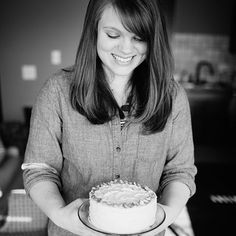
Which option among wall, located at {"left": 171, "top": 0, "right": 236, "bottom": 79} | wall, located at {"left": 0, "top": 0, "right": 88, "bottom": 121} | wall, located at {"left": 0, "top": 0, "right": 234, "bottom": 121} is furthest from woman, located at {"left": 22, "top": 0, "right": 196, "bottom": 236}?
wall, located at {"left": 171, "top": 0, "right": 236, "bottom": 79}

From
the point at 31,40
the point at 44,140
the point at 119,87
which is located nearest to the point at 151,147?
the point at 119,87

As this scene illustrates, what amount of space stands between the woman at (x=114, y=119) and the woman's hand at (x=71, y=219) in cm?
3

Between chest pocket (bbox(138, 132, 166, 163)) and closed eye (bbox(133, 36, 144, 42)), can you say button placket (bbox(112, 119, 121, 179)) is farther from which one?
closed eye (bbox(133, 36, 144, 42))

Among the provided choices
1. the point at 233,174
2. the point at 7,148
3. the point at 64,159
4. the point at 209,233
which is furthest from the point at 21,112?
the point at 233,174

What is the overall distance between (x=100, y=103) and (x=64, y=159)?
0.20 meters

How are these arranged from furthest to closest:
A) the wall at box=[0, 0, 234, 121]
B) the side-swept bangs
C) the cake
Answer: the wall at box=[0, 0, 234, 121], the side-swept bangs, the cake

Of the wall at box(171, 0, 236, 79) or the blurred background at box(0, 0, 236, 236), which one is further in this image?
the wall at box(171, 0, 236, 79)

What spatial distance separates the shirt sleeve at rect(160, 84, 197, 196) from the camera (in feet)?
3.40

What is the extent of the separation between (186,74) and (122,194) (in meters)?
4.06

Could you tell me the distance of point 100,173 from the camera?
3.28 ft

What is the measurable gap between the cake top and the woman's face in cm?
31

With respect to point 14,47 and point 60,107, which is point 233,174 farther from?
point 60,107

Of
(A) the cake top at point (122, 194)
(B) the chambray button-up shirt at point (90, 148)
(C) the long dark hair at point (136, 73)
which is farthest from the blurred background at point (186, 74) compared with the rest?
(A) the cake top at point (122, 194)

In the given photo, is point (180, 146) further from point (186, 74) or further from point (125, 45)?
point (186, 74)
